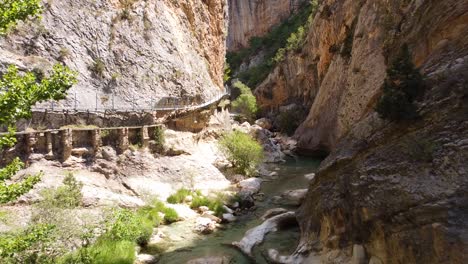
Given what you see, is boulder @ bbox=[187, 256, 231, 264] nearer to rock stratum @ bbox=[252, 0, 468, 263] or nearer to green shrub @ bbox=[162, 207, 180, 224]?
rock stratum @ bbox=[252, 0, 468, 263]

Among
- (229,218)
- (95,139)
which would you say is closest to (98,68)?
(95,139)

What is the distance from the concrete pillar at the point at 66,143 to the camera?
78.3ft

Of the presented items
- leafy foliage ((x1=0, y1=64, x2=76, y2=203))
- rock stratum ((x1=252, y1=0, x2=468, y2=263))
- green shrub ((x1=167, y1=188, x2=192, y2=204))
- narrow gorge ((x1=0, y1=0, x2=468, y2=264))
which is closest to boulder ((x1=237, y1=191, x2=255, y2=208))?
narrow gorge ((x1=0, y1=0, x2=468, y2=264))

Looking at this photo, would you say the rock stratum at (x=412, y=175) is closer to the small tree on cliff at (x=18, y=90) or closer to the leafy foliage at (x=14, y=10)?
the small tree on cliff at (x=18, y=90)

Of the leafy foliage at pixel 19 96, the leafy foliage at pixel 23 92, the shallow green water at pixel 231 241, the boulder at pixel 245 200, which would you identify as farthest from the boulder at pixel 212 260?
the leafy foliage at pixel 23 92

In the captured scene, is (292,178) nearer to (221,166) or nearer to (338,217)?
(221,166)

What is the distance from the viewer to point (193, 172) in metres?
29.9

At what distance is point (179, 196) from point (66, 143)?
8.45 m

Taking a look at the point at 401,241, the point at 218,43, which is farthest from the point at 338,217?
the point at 218,43

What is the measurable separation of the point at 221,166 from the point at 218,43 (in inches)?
976

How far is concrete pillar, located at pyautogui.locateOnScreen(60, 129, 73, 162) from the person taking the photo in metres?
23.9

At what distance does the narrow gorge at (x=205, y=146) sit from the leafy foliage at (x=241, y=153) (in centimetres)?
15

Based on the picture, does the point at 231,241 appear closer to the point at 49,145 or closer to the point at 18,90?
the point at 49,145

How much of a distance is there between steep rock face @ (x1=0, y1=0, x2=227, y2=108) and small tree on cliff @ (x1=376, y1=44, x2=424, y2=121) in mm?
21663
